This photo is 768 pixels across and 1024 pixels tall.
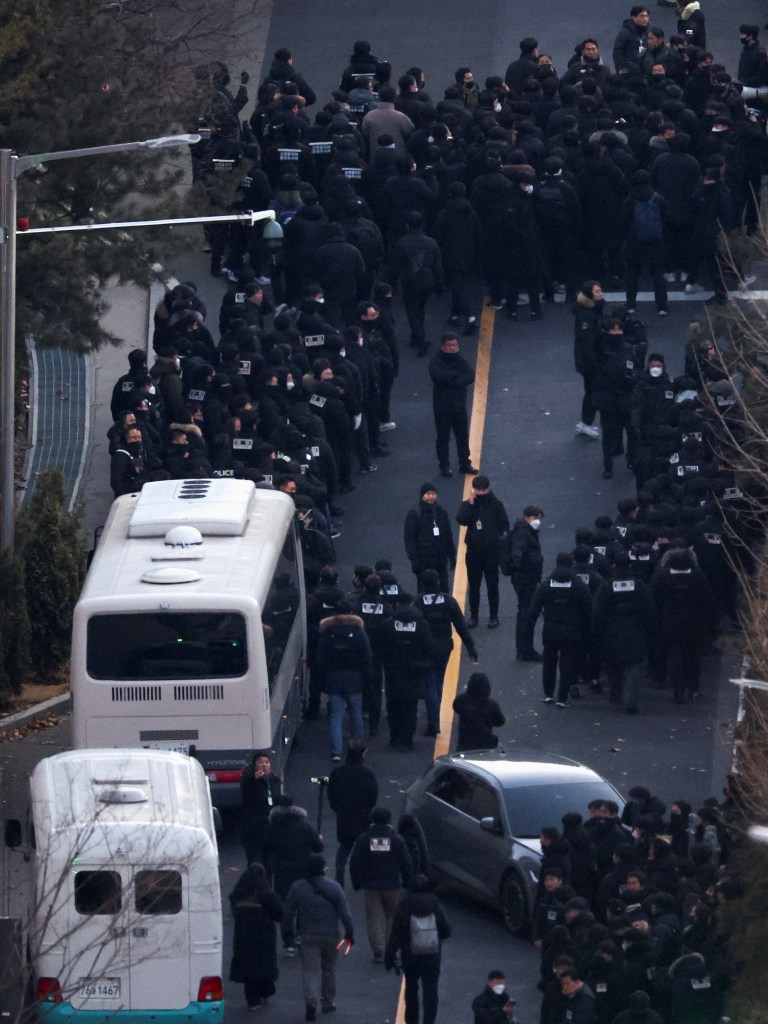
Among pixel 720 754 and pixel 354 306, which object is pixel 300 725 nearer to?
pixel 720 754

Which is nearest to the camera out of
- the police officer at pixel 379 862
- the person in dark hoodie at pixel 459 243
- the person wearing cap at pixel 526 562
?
the police officer at pixel 379 862

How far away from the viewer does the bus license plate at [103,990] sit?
16.2 metres

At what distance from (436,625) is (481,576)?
8.25 ft

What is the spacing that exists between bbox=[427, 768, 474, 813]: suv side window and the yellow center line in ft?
6.35

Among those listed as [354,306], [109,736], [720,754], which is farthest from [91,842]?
[354,306]

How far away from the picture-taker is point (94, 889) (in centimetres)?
1619

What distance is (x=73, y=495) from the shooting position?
1105 inches

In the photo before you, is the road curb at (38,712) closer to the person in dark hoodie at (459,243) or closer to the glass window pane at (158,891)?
the glass window pane at (158,891)

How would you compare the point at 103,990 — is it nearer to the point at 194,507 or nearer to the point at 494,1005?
the point at 494,1005

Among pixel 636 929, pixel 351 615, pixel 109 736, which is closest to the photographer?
pixel 636 929

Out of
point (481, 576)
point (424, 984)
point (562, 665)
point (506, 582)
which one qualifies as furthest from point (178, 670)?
point (506, 582)

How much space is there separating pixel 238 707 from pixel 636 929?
16.2 feet

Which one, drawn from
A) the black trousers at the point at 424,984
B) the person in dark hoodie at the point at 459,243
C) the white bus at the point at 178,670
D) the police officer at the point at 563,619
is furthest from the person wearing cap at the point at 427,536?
the black trousers at the point at 424,984

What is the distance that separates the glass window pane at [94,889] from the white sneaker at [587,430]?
13.7 metres
